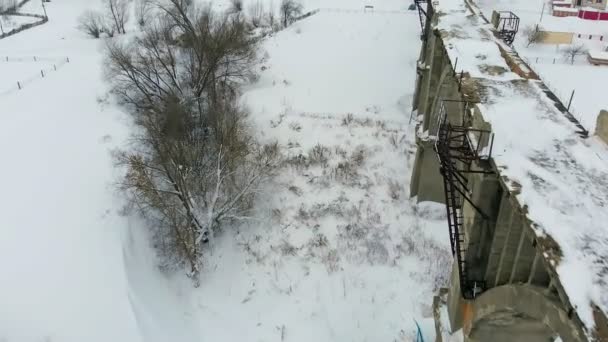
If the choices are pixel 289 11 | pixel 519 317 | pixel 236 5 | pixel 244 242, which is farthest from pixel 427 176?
pixel 236 5

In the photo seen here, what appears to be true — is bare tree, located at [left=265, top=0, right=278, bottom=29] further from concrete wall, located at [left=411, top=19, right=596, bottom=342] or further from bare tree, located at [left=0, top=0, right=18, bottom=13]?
concrete wall, located at [left=411, top=19, right=596, bottom=342]

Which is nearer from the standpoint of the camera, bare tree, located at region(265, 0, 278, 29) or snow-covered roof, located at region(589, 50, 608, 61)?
snow-covered roof, located at region(589, 50, 608, 61)

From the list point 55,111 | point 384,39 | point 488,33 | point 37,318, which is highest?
point 488,33

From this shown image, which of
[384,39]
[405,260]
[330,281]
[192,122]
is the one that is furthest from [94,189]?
[384,39]

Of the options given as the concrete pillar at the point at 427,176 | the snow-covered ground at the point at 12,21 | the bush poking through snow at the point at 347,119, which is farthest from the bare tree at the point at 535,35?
the snow-covered ground at the point at 12,21

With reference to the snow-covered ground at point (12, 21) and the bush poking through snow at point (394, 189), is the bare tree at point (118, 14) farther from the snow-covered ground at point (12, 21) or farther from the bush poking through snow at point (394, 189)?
the bush poking through snow at point (394, 189)

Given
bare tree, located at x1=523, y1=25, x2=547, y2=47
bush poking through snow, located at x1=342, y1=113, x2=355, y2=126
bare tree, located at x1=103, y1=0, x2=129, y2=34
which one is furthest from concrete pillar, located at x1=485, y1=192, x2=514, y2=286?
bare tree, located at x1=103, y1=0, x2=129, y2=34

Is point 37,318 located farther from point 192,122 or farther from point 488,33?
point 488,33
